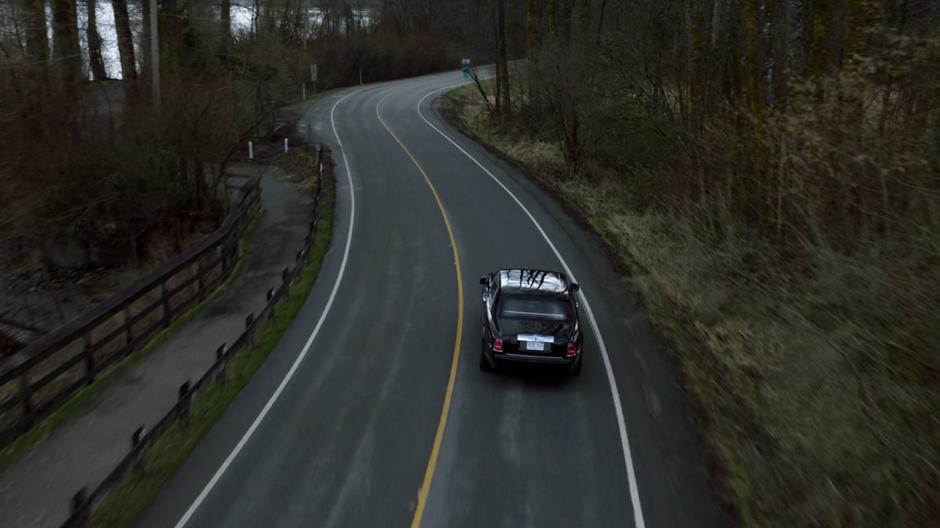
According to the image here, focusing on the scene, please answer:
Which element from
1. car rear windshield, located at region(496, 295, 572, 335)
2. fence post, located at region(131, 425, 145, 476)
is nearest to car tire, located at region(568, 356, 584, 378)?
car rear windshield, located at region(496, 295, 572, 335)

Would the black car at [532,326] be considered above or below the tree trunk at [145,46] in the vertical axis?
below

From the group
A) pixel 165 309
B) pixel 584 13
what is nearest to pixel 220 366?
pixel 165 309

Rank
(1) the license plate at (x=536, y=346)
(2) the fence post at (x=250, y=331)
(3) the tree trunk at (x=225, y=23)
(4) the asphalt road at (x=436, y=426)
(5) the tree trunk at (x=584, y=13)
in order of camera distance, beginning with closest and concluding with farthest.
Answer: (4) the asphalt road at (x=436, y=426) → (1) the license plate at (x=536, y=346) → (2) the fence post at (x=250, y=331) → (5) the tree trunk at (x=584, y=13) → (3) the tree trunk at (x=225, y=23)

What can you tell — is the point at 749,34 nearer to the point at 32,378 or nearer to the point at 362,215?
the point at 362,215

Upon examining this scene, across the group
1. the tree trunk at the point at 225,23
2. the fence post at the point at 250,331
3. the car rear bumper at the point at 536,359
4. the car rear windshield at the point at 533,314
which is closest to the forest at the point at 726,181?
the tree trunk at the point at 225,23

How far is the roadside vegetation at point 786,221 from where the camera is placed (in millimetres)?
9734

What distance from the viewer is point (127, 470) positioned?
10.2m

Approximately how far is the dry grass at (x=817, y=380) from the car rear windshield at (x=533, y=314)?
264 cm

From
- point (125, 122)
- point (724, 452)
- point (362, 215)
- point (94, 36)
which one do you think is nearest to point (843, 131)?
point (724, 452)

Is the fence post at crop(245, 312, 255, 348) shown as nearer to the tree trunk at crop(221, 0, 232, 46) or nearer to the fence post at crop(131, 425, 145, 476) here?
the fence post at crop(131, 425, 145, 476)

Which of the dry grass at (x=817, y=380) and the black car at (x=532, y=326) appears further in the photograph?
the black car at (x=532, y=326)

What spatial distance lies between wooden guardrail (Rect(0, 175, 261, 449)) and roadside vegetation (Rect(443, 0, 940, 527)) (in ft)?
Result: 36.7

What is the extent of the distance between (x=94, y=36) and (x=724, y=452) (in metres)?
27.3

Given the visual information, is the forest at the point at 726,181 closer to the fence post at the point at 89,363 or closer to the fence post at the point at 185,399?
the fence post at the point at 89,363
